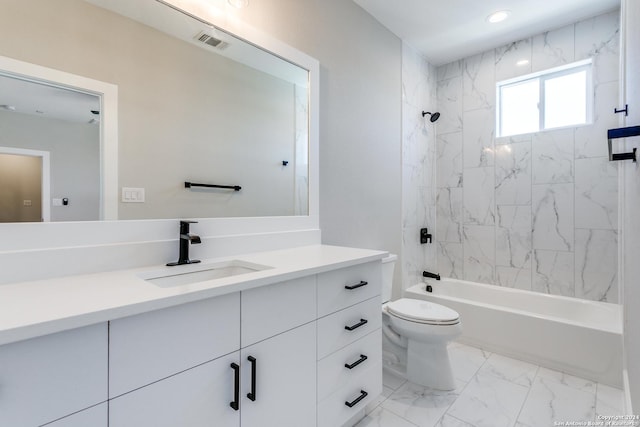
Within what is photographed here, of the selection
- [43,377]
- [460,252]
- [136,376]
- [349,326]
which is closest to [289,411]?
[349,326]

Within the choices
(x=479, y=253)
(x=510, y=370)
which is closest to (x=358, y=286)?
(x=510, y=370)

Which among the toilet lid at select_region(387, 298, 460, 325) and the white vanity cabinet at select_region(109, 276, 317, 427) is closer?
the white vanity cabinet at select_region(109, 276, 317, 427)

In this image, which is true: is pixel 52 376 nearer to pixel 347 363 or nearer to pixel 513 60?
pixel 347 363

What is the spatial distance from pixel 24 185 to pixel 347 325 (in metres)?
1.31

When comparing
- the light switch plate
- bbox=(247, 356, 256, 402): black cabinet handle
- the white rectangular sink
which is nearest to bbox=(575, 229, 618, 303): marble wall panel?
the white rectangular sink

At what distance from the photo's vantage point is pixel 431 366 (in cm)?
183

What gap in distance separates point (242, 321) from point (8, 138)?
0.97 metres

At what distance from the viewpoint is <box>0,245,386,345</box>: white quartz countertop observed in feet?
2.03

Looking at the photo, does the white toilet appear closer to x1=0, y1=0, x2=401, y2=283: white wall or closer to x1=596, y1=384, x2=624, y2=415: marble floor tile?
x1=0, y1=0, x2=401, y2=283: white wall

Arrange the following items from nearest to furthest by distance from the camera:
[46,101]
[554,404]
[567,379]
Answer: [46,101], [554,404], [567,379]

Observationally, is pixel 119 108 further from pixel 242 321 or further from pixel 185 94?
pixel 242 321

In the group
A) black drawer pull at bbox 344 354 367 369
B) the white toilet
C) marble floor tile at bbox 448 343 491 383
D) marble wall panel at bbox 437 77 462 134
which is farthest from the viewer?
marble wall panel at bbox 437 77 462 134

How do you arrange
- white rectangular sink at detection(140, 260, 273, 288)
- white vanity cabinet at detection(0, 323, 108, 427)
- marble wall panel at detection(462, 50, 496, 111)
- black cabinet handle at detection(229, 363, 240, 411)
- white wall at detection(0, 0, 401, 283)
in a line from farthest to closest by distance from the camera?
marble wall panel at detection(462, 50, 496, 111) < white rectangular sink at detection(140, 260, 273, 288) < white wall at detection(0, 0, 401, 283) < black cabinet handle at detection(229, 363, 240, 411) < white vanity cabinet at detection(0, 323, 108, 427)

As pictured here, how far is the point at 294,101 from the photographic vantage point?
183cm
